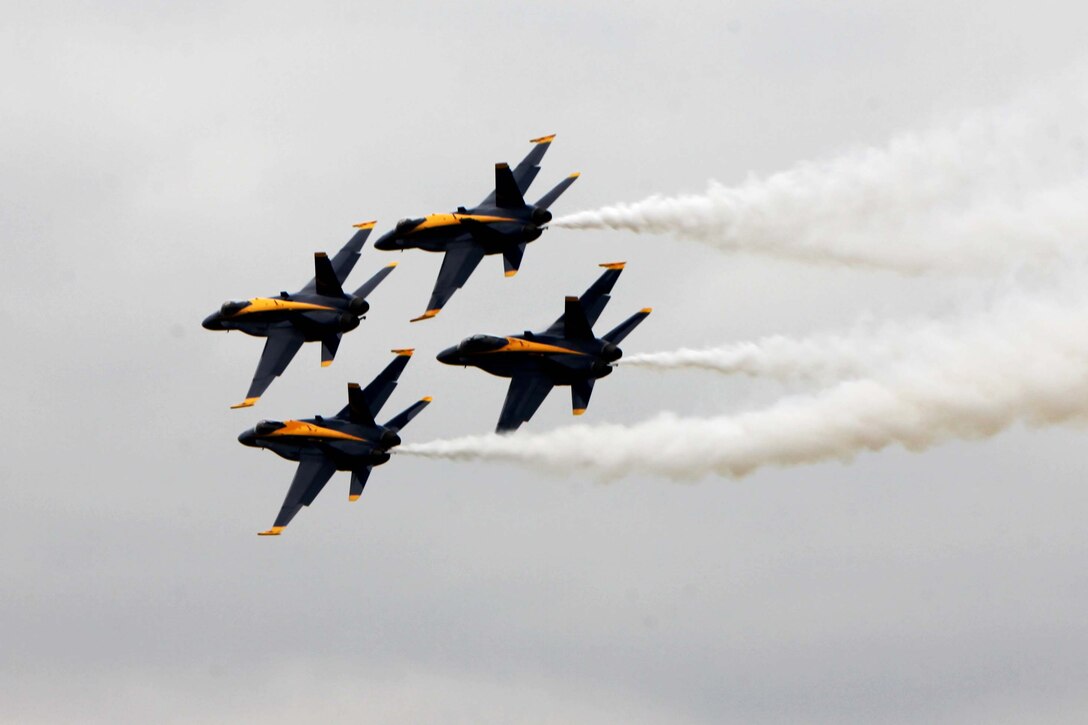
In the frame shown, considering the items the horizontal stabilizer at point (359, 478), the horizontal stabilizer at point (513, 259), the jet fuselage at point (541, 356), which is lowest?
the horizontal stabilizer at point (359, 478)

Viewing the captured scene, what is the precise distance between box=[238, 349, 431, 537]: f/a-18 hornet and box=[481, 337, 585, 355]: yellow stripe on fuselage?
5374 millimetres

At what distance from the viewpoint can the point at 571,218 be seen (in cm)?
9606

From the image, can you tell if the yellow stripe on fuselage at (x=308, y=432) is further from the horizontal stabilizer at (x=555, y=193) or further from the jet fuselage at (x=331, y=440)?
the horizontal stabilizer at (x=555, y=193)

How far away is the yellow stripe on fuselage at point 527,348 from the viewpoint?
92.7 meters

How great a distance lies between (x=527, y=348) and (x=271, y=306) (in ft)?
40.6

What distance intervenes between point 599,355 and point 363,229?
16135mm

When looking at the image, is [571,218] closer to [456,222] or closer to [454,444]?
[456,222]

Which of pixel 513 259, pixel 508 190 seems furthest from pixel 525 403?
pixel 508 190

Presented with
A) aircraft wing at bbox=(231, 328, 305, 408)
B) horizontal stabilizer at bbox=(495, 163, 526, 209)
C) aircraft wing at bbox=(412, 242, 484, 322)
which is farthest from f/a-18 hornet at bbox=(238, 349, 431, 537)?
horizontal stabilizer at bbox=(495, 163, 526, 209)

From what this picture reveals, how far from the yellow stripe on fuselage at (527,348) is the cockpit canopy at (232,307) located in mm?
12120

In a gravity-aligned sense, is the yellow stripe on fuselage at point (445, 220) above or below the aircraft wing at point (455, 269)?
above

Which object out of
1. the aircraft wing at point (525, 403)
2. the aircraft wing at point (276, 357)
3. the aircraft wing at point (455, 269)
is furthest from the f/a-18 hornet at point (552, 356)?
the aircraft wing at point (276, 357)

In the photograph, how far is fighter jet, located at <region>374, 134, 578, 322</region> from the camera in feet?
312

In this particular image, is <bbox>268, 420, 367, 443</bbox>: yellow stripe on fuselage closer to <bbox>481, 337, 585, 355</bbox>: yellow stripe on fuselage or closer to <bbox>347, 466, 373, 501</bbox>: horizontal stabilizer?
<bbox>347, 466, 373, 501</bbox>: horizontal stabilizer
